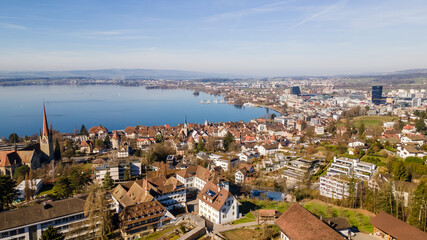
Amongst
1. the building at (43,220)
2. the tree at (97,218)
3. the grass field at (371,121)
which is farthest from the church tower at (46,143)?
the grass field at (371,121)

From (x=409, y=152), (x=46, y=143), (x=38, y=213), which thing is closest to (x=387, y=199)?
(x=409, y=152)

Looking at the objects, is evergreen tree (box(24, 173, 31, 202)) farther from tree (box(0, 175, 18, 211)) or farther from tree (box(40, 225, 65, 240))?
tree (box(40, 225, 65, 240))

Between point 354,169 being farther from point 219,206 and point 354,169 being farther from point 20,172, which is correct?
point 20,172

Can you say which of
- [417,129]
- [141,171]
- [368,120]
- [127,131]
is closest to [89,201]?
[141,171]

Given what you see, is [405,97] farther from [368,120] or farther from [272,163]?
[272,163]

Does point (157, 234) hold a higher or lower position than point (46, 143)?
lower

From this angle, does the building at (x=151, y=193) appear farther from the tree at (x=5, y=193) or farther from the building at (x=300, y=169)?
the building at (x=300, y=169)
